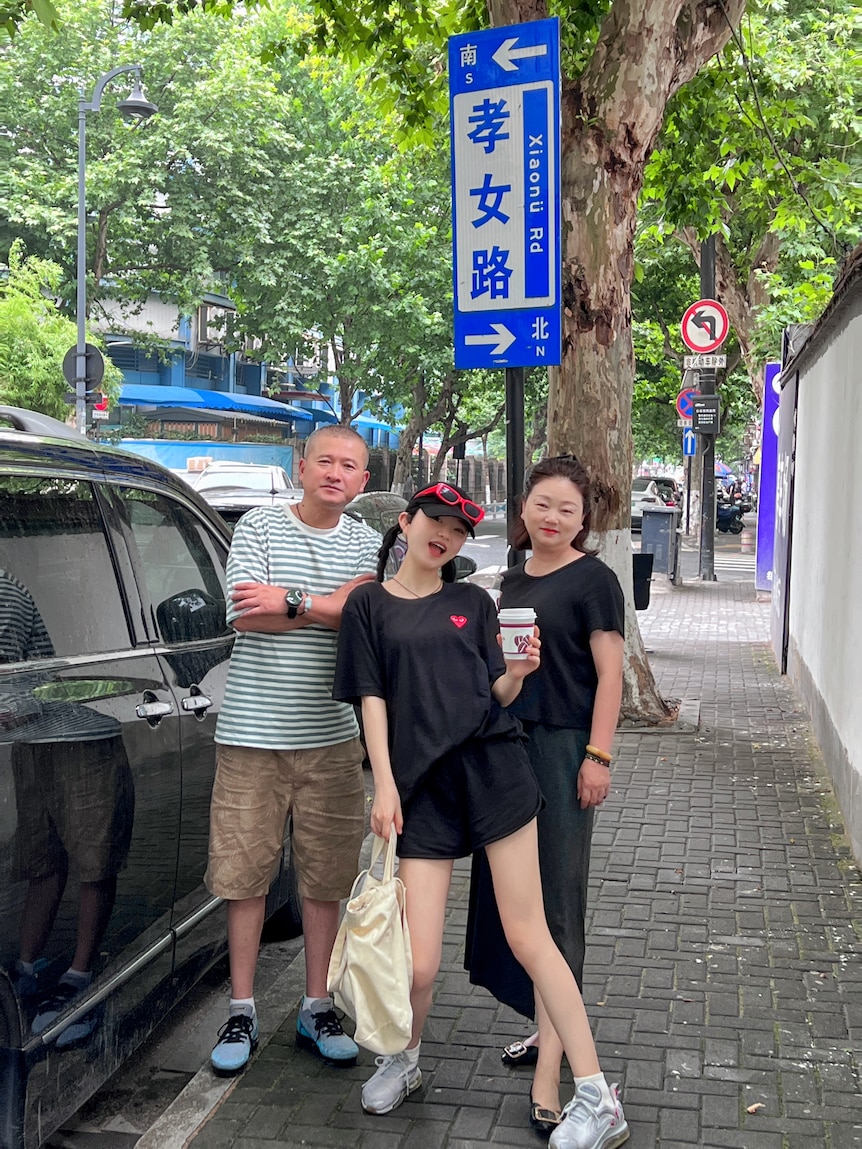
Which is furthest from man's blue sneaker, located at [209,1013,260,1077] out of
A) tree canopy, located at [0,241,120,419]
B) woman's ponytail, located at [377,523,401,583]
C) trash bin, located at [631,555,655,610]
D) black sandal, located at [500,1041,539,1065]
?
tree canopy, located at [0,241,120,419]

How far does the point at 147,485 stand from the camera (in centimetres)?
378

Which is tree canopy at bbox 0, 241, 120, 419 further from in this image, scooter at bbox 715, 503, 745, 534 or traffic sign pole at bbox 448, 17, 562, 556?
traffic sign pole at bbox 448, 17, 562, 556

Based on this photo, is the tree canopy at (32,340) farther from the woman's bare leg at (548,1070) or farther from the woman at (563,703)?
the woman's bare leg at (548,1070)

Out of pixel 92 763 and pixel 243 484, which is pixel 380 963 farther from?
pixel 243 484

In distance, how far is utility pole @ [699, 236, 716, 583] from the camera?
20.6 m

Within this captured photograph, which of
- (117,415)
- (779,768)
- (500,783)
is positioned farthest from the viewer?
(117,415)

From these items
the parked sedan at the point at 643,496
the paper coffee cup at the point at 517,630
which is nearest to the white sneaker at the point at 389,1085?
the paper coffee cup at the point at 517,630

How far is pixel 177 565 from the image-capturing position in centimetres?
397

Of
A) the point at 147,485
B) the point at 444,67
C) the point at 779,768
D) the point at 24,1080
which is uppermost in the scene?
the point at 444,67

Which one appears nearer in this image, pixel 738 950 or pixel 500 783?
pixel 500 783

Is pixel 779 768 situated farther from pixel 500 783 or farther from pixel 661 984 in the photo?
pixel 500 783

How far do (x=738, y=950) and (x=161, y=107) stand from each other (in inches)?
1142

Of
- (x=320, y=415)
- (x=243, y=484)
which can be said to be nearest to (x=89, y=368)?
(x=243, y=484)

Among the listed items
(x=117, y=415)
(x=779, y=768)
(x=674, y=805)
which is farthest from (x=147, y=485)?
(x=117, y=415)
